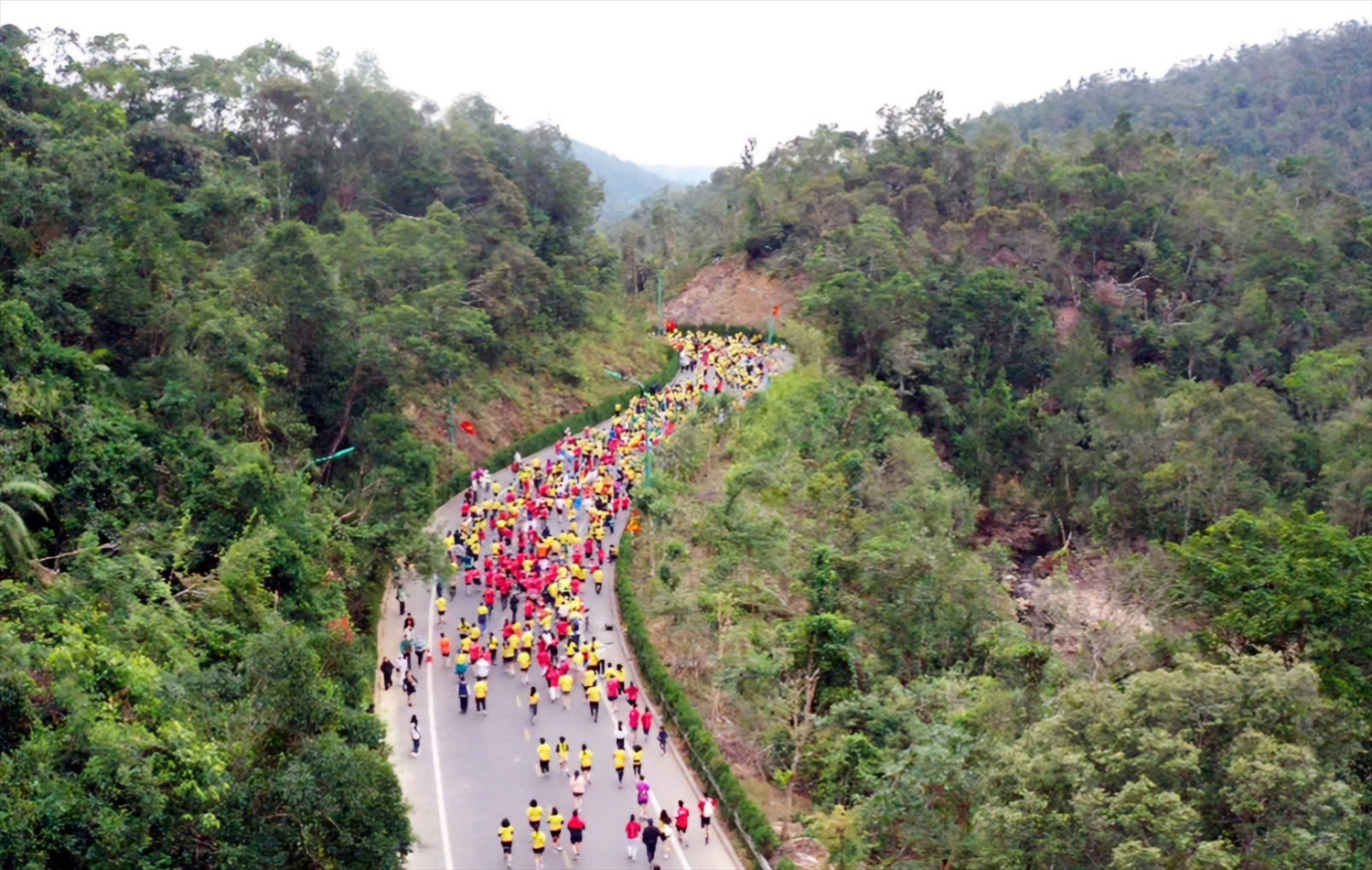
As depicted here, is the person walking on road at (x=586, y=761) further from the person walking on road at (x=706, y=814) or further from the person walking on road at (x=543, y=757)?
the person walking on road at (x=706, y=814)

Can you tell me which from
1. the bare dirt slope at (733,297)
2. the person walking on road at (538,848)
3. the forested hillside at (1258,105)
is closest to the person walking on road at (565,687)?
the person walking on road at (538,848)

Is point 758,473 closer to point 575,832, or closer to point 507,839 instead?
point 575,832

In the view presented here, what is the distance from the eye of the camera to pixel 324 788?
12.6 metres

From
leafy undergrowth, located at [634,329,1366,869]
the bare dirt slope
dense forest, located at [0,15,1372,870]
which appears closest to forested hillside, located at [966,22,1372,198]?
the bare dirt slope

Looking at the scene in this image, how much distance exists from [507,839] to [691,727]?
465cm

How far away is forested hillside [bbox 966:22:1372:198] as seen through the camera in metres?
102

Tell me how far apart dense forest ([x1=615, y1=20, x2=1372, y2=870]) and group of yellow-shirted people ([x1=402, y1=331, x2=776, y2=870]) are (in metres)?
1.80

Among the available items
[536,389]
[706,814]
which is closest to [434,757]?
[706,814]

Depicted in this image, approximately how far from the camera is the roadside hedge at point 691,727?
16.8 meters

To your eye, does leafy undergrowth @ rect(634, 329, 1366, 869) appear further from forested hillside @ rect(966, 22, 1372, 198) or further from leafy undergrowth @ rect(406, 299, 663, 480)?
forested hillside @ rect(966, 22, 1372, 198)

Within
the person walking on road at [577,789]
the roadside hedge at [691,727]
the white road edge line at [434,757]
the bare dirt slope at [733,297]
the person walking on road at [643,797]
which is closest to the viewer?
the white road edge line at [434,757]

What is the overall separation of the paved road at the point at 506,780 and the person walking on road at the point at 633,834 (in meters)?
0.09

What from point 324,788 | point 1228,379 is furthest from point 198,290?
point 1228,379

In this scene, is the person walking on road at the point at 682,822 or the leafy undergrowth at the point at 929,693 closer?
the leafy undergrowth at the point at 929,693
